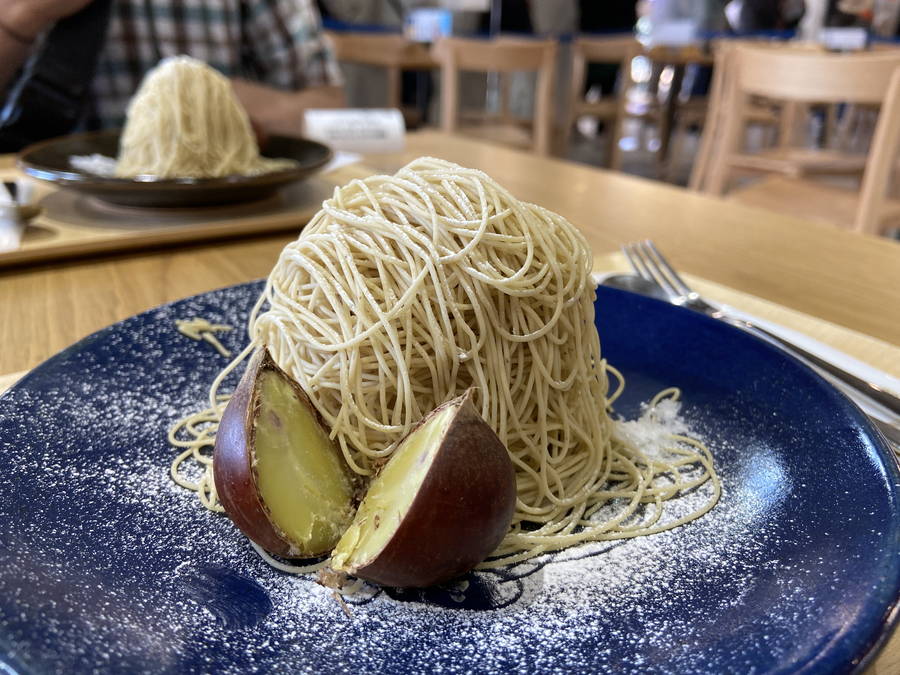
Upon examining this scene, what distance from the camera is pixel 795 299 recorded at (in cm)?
114

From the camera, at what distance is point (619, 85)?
6.01 metres

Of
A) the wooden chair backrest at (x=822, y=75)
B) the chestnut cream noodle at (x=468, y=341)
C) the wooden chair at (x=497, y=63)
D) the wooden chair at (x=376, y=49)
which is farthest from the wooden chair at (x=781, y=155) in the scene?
the chestnut cream noodle at (x=468, y=341)

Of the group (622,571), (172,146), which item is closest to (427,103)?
(172,146)

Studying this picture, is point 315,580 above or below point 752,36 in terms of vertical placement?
below

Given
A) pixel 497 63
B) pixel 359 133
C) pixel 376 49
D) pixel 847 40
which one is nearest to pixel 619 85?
pixel 847 40

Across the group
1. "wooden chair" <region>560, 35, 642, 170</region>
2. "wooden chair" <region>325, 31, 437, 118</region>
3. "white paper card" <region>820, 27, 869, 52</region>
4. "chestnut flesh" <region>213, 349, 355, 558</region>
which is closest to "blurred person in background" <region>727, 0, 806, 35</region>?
"wooden chair" <region>560, 35, 642, 170</region>

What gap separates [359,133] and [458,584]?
1586mm

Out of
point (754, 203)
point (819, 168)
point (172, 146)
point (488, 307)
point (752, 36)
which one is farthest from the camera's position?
point (752, 36)

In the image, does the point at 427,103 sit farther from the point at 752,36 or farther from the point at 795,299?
the point at 795,299

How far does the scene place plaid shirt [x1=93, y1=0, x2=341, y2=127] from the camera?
96.3 inches

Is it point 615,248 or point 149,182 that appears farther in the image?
point 615,248

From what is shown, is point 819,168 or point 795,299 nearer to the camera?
point 795,299

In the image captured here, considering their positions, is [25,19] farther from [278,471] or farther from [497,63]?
[497,63]

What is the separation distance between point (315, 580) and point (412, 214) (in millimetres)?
335
